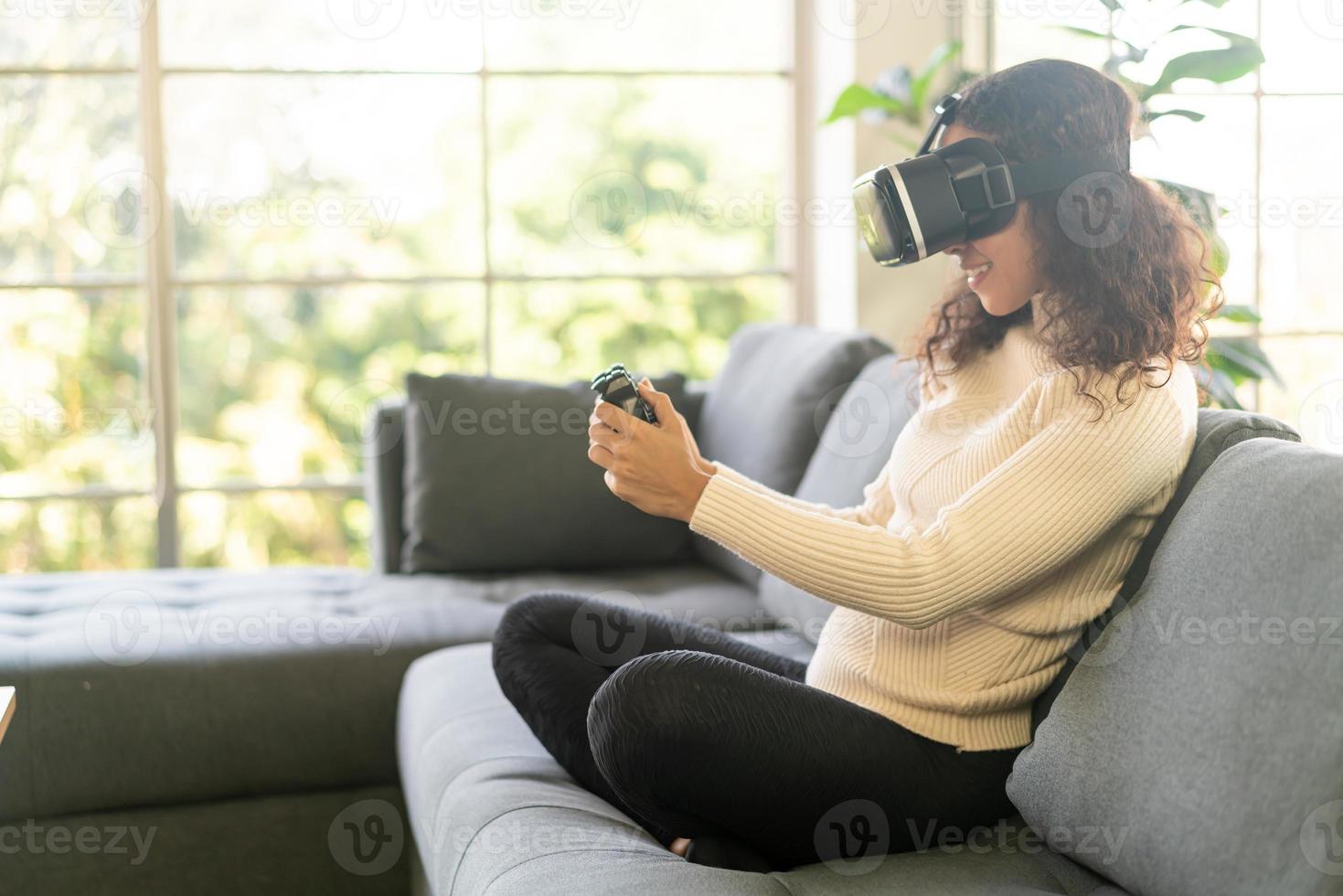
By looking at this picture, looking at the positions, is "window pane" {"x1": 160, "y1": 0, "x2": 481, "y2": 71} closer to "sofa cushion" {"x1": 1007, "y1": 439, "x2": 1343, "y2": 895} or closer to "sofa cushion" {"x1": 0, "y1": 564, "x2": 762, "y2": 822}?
"sofa cushion" {"x1": 0, "y1": 564, "x2": 762, "y2": 822}

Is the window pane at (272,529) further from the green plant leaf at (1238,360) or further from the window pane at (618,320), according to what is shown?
the green plant leaf at (1238,360)

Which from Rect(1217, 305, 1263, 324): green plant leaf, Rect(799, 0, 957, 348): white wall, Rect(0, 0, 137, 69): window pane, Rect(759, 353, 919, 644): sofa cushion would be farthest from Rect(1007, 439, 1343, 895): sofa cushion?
Rect(0, 0, 137, 69): window pane

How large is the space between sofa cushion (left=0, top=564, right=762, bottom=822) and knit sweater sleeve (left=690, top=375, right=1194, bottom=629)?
968 mm

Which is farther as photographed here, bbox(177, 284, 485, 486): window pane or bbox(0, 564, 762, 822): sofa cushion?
bbox(177, 284, 485, 486): window pane

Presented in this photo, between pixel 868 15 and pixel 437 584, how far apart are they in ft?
5.64

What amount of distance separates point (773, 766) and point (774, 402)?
4.13 ft

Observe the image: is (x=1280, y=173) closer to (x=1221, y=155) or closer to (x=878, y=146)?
(x=1221, y=155)

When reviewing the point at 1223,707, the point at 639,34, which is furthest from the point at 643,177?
the point at 1223,707

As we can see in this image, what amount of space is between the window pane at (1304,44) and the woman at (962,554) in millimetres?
1489

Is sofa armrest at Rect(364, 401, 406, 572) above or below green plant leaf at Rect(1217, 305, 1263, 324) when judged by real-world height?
below

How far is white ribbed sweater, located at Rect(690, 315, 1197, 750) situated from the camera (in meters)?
1.17

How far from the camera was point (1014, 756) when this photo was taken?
1.32 m

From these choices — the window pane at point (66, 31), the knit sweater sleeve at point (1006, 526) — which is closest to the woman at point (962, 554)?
the knit sweater sleeve at point (1006, 526)

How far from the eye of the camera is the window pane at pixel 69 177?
10.0 feet
